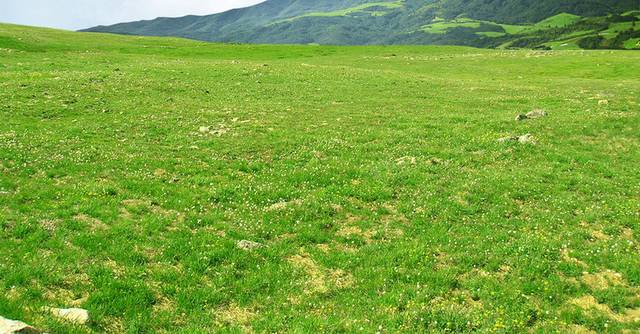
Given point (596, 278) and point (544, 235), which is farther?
point (544, 235)

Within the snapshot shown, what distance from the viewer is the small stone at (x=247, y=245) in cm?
1467

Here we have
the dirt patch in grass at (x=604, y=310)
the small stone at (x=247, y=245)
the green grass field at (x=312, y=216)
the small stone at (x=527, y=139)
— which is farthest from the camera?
the small stone at (x=527, y=139)

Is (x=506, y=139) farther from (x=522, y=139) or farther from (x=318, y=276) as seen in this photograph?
(x=318, y=276)

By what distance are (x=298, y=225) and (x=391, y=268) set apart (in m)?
4.28

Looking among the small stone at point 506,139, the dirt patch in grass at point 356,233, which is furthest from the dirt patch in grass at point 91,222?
the small stone at point 506,139

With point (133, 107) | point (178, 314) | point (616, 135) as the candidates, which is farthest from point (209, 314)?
point (616, 135)

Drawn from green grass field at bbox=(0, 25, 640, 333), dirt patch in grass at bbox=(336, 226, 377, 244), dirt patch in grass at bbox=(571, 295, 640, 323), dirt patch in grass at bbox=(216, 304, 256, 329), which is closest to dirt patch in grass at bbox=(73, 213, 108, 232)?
green grass field at bbox=(0, 25, 640, 333)

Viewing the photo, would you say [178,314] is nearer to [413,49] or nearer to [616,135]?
[616,135]

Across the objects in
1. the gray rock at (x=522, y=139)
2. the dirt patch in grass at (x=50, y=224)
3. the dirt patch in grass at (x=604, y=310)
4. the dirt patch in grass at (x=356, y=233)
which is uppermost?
the gray rock at (x=522, y=139)

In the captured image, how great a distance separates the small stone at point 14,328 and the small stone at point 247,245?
22.2 ft

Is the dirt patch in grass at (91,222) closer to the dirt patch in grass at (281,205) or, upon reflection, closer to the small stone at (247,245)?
the small stone at (247,245)

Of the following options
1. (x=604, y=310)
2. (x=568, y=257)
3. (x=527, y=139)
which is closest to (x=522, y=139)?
(x=527, y=139)

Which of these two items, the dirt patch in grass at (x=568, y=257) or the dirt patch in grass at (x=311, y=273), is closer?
the dirt patch in grass at (x=311, y=273)

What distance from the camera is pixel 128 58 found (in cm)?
6694
